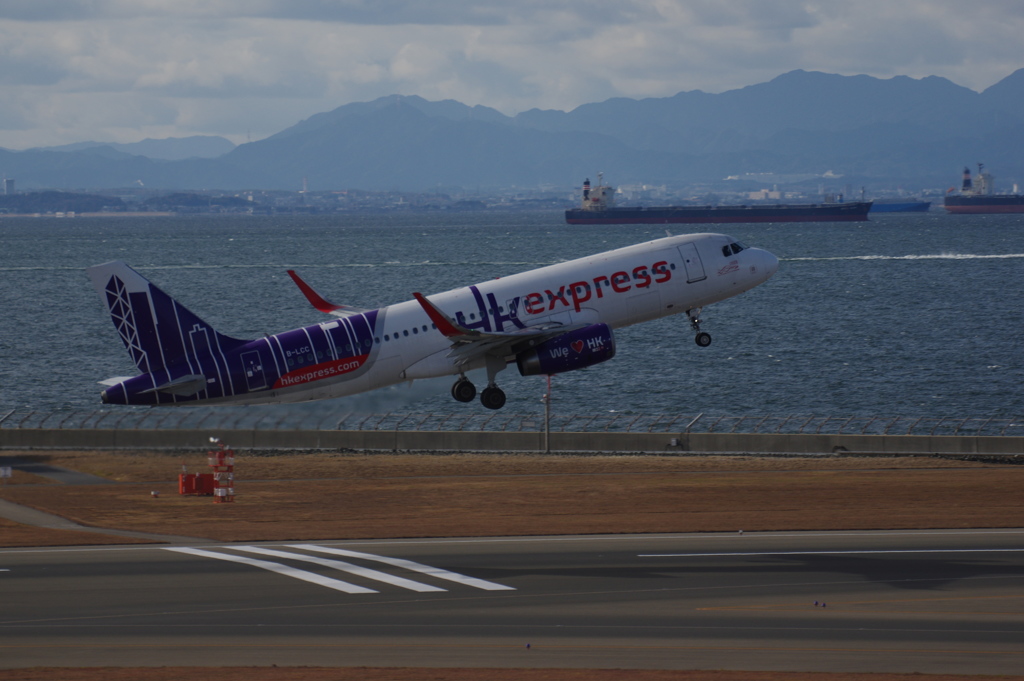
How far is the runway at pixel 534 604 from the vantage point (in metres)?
29.8

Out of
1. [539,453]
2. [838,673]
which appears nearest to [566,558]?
[838,673]

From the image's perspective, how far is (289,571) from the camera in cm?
3884

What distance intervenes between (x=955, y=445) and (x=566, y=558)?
124 feet

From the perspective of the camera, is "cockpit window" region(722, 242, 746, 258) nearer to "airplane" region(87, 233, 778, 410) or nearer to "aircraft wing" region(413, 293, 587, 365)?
"airplane" region(87, 233, 778, 410)

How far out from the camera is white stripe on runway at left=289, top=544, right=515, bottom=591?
36.7 m

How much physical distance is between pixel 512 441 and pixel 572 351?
1940 centimetres

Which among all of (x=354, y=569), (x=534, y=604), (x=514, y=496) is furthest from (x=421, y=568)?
(x=514, y=496)

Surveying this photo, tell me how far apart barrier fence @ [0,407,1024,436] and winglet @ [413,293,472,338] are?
1713 centimetres

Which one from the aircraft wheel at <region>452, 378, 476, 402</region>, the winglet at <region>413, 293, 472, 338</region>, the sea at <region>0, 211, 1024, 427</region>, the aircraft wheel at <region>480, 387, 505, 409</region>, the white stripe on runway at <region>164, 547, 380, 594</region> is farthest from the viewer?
the sea at <region>0, 211, 1024, 427</region>

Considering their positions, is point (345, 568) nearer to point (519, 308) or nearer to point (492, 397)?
point (492, 397)

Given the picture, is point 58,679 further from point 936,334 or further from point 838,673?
point 936,334

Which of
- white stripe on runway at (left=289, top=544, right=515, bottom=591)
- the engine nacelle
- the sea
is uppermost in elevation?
the engine nacelle

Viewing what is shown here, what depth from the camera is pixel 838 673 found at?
2822cm

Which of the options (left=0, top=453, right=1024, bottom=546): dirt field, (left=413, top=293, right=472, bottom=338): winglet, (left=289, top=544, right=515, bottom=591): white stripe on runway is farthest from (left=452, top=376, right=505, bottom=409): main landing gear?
(left=289, top=544, right=515, bottom=591): white stripe on runway
